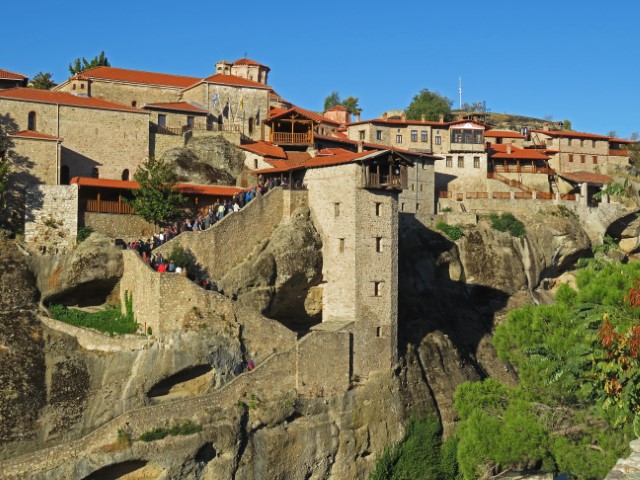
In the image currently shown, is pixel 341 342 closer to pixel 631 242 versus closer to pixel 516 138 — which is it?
pixel 631 242

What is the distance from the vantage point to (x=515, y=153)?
78.3m

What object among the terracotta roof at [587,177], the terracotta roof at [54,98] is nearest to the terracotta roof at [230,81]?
the terracotta roof at [54,98]

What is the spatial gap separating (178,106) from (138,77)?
5.94 metres

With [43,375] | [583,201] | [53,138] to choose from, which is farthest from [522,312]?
[583,201]

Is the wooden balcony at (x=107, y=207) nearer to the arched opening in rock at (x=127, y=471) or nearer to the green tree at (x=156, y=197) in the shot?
the green tree at (x=156, y=197)

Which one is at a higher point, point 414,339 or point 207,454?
point 414,339

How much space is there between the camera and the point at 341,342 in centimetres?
4906

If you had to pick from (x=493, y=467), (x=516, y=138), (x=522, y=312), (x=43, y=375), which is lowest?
(x=493, y=467)

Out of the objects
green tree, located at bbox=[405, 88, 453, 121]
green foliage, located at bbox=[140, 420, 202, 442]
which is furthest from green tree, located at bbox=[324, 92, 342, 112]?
green foliage, located at bbox=[140, 420, 202, 442]

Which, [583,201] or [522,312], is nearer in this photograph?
[522,312]

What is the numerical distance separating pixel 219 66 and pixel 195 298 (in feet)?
122

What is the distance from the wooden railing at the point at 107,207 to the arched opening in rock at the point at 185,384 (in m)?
11.2

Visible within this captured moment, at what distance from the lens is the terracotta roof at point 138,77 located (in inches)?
2687

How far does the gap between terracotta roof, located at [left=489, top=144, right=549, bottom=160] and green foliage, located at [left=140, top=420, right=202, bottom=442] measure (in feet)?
134
